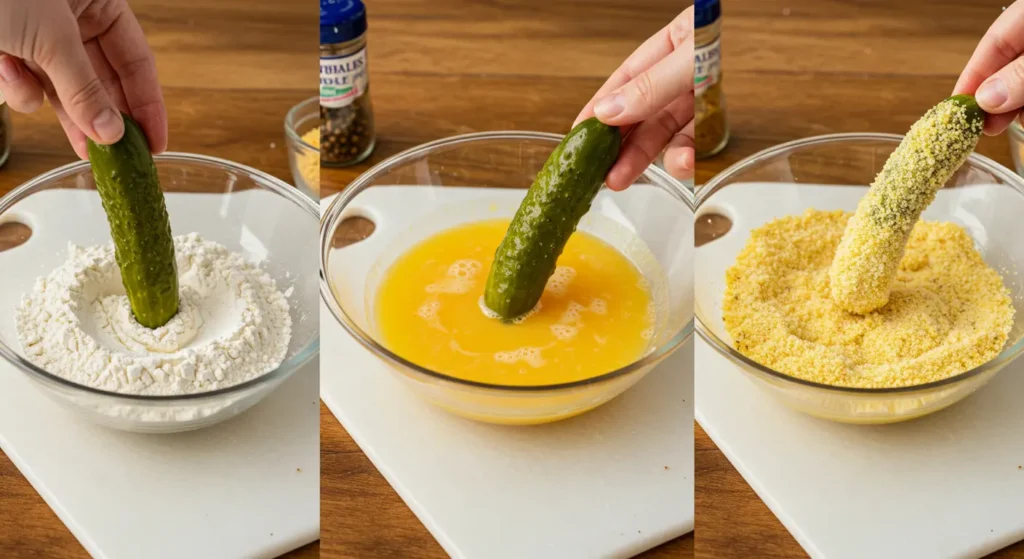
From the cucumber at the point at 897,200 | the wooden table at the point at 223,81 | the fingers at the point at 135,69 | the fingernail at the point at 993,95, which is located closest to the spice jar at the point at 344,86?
the wooden table at the point at 223,81

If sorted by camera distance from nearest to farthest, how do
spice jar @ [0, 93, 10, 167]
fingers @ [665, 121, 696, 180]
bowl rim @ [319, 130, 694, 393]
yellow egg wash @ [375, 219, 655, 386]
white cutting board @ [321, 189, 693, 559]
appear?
bowl rim @ [319, 130, 694, 393] < white cutting board @ [321, 189, 693, 559] < yellow egg wash @ [375, 219, 655, 386] < fingers @ [665, 121, 696, 180] < spice jar @ [0, 93, 10, 167]

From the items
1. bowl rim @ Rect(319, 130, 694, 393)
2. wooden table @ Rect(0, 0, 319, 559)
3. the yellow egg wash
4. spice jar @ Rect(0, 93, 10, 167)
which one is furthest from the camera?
wooden table @ Rect(0, 0, 319, 559)

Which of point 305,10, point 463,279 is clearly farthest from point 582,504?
point 305,10

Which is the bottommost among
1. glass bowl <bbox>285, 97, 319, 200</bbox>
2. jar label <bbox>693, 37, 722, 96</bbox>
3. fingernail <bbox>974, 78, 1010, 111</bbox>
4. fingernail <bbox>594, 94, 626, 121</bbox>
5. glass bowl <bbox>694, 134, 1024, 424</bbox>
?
glass bowl <bbox>285, 97, 319, 200</bbox>

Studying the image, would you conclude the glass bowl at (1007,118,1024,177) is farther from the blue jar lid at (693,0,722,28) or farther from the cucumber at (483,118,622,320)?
the cucumber at (483,118,622,320)

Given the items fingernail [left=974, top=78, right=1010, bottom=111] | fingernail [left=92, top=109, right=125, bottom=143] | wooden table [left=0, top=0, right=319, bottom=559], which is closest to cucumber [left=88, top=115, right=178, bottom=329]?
fingernail [left=92, top=109, right=125, bottom=143]

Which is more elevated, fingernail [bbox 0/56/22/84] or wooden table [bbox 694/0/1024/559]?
fingernail [bbox 0/56/22/84]
